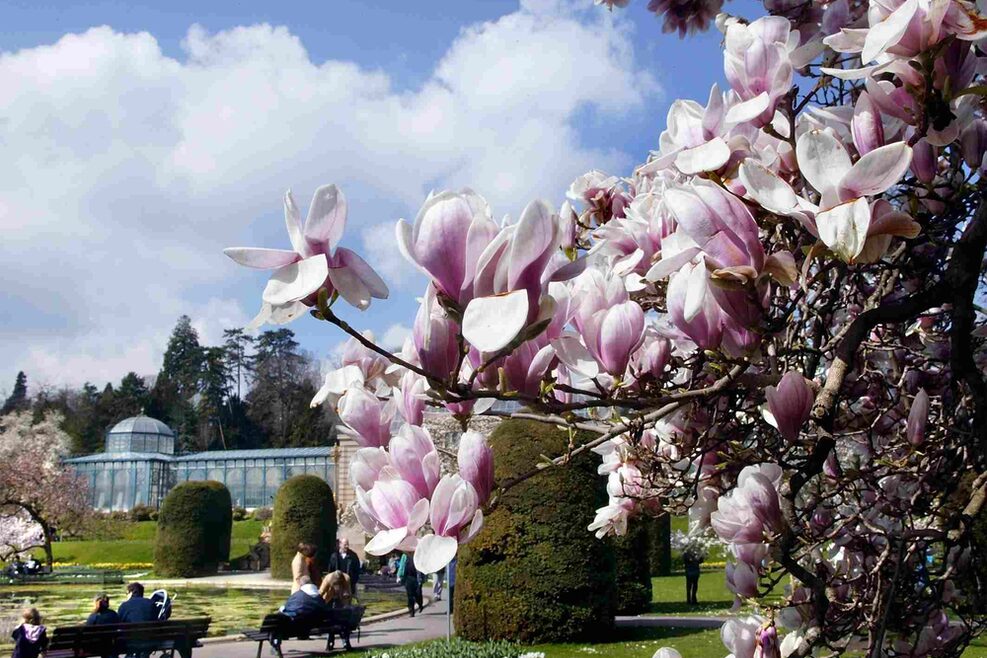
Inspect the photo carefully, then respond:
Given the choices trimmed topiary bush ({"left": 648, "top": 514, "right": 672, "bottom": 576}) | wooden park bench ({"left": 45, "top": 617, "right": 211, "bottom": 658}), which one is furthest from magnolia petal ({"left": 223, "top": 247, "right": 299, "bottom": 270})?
trimmed topiary bush ({"left": 648, "top": 514, "right": 672, "bottom": 576})

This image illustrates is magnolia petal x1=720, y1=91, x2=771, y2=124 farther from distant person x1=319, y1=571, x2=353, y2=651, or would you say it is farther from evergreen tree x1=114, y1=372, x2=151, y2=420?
evergreen tree x1=114, y1=372, x2=151, y2=420

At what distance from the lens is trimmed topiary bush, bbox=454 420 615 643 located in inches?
345

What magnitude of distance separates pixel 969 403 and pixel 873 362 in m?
0.37

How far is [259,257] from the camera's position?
1.04m

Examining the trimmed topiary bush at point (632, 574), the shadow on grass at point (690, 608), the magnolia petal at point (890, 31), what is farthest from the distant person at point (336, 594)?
the magnolia petal at point (890, 31)

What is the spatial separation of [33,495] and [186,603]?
14.7m

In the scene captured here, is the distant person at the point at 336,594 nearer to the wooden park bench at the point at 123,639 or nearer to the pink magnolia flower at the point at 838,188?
the wooden park bench at the point at 123,639

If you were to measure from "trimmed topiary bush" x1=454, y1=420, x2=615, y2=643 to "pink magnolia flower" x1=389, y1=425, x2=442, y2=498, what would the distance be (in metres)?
7.63

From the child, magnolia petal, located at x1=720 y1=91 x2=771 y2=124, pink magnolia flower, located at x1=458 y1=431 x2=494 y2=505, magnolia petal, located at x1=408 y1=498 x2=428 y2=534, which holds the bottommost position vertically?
the child

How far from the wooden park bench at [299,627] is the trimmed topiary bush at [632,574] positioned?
11.7ft

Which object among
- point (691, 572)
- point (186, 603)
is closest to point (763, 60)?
point (691, 572)

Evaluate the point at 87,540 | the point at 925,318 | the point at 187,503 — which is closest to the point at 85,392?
the point at 87,540

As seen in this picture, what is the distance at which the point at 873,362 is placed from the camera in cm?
224

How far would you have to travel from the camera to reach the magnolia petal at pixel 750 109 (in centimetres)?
118
